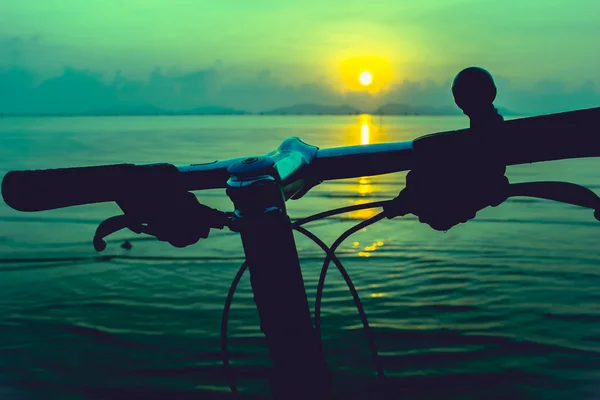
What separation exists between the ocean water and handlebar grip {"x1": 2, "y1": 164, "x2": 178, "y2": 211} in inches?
90.4

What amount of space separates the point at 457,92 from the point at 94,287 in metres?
7.62

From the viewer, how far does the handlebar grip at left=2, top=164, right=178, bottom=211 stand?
1680mm

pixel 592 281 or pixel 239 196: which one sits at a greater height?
pixel 239 196

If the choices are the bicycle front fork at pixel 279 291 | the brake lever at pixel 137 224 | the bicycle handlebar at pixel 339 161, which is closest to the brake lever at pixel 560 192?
the bicycle handlebar at pixel 339 161

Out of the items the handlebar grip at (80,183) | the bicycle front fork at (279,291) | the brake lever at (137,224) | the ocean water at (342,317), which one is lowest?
the ocean water at (342,317)

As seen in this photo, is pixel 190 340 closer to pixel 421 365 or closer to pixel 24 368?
pixel 24 368

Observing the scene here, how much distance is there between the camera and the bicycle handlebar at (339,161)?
1354 mm

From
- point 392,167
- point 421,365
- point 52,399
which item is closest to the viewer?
point 392,167

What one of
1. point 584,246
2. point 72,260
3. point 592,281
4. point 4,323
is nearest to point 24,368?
point 4,323

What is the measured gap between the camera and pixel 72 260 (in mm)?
10156

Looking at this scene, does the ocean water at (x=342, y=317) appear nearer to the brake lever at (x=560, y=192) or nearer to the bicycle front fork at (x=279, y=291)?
the brake lever at (x=560, y=192)

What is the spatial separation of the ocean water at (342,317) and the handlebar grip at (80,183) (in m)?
2.30

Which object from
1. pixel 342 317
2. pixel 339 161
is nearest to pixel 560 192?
pixel 339 161

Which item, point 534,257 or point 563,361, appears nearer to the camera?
point 563,361
